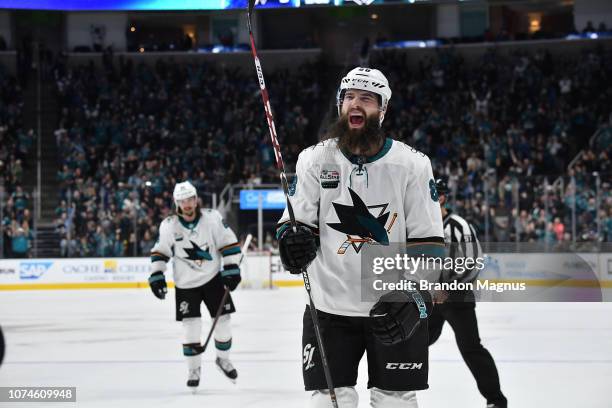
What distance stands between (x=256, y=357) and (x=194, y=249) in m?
1.30

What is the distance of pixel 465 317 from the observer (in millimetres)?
5207

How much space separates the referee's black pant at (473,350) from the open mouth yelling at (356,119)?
2214 mm

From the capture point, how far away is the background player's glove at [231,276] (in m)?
6.81

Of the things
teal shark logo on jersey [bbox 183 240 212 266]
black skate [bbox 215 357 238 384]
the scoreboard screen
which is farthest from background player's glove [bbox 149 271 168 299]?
the scoreboard screen

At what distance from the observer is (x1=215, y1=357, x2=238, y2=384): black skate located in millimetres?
6461

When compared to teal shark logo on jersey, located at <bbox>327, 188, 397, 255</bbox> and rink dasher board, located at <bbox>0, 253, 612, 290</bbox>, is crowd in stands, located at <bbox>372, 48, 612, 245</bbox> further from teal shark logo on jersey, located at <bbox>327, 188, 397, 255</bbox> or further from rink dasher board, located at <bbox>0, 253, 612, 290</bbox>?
teal shark logo on jersey, located at <bbox>327, 188, 397, 255</bbox>

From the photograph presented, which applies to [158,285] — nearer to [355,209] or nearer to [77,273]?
[355,209]

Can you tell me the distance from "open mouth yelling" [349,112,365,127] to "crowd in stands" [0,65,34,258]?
533 inches

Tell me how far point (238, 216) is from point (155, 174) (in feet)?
8.30

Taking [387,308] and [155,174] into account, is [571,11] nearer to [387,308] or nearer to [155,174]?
[155,174]

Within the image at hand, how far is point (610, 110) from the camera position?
69.5 feet

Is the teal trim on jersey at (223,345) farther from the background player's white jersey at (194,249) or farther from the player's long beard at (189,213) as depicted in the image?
the player's long beard at (189,213)

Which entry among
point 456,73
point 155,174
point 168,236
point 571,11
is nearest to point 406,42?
point 456,73

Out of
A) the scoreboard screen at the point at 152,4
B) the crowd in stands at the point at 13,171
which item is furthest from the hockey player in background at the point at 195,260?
the scoreboard screen at the point at 152,4
